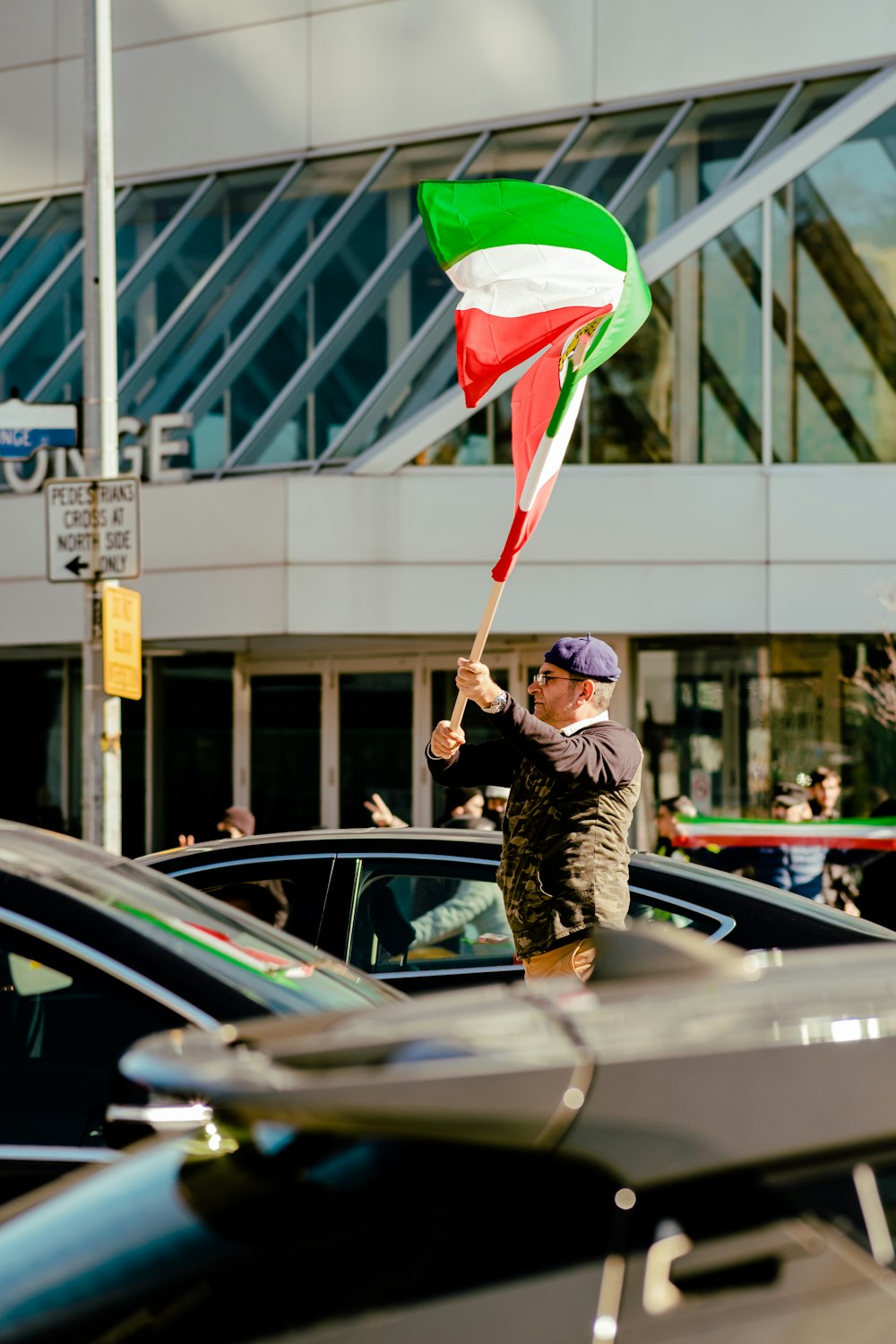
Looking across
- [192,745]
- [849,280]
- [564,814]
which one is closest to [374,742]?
[192,745]

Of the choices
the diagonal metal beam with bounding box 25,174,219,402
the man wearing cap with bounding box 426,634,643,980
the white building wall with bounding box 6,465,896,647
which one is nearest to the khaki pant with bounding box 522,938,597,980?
the man wearing cap with bounding box 426,634,643,980

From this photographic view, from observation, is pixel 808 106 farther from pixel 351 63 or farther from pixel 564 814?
pixel 564 814

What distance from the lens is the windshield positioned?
109 inches

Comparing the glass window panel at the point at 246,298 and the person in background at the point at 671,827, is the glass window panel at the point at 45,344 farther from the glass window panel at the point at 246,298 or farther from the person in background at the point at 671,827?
the person in background at the point at 671,827

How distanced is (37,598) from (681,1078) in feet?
51.4

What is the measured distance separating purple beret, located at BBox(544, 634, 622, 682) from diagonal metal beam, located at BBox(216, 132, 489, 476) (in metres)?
11.5

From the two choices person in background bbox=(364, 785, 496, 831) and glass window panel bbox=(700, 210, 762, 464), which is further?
glass window panel bbox=(700, 210, 762, 464)

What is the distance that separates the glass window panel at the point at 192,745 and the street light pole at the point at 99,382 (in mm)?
7163

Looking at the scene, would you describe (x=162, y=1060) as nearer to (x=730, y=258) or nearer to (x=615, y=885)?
(x=615, y=885)

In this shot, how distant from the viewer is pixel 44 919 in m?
2.71

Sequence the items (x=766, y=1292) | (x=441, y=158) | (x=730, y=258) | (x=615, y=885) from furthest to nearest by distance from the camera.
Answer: (x=441, y=158) → (x=730, y=258) → (x=615, y=885) → (x=766, y=1292)

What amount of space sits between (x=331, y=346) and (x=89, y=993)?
13605 mm

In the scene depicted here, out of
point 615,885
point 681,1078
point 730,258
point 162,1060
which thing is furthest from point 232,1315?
point 730,258

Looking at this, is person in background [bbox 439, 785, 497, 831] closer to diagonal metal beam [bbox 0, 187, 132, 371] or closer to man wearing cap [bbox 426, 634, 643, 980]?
man wearing cap [bbox 426, 634, 643, 980]
